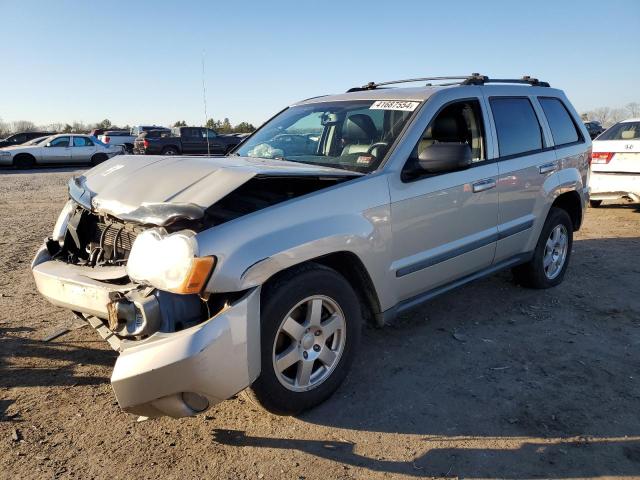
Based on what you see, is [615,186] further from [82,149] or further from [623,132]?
[82,149]

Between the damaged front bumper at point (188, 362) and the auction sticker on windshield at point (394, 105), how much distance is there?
1873mm

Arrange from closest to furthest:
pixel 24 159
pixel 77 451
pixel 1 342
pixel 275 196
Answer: pixel 77 451, pixel 275 196, pixel 1 342, pixel 24 159

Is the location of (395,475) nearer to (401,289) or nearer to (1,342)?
(401,289)

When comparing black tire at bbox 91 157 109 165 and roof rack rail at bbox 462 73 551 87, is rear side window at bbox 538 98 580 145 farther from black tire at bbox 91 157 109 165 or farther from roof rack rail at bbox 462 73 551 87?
black tire at bbox 91 157 109 165

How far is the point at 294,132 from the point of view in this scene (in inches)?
164

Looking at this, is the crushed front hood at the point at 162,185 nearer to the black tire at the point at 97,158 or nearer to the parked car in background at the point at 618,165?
the parked car in background at the point at 618,165

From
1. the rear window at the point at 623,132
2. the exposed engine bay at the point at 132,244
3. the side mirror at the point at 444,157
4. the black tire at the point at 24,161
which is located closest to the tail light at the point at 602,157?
the rear window at the point at 623,132

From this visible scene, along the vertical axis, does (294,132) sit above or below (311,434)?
above

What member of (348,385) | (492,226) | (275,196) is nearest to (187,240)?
(275,196)

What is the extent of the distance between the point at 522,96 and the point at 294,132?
2.09 meters

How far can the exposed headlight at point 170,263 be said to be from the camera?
2.32m

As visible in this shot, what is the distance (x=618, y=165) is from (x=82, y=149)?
2070 cm

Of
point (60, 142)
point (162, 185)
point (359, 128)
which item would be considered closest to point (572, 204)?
point (359, 128)

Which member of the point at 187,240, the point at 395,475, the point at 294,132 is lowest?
the point at 395,475
